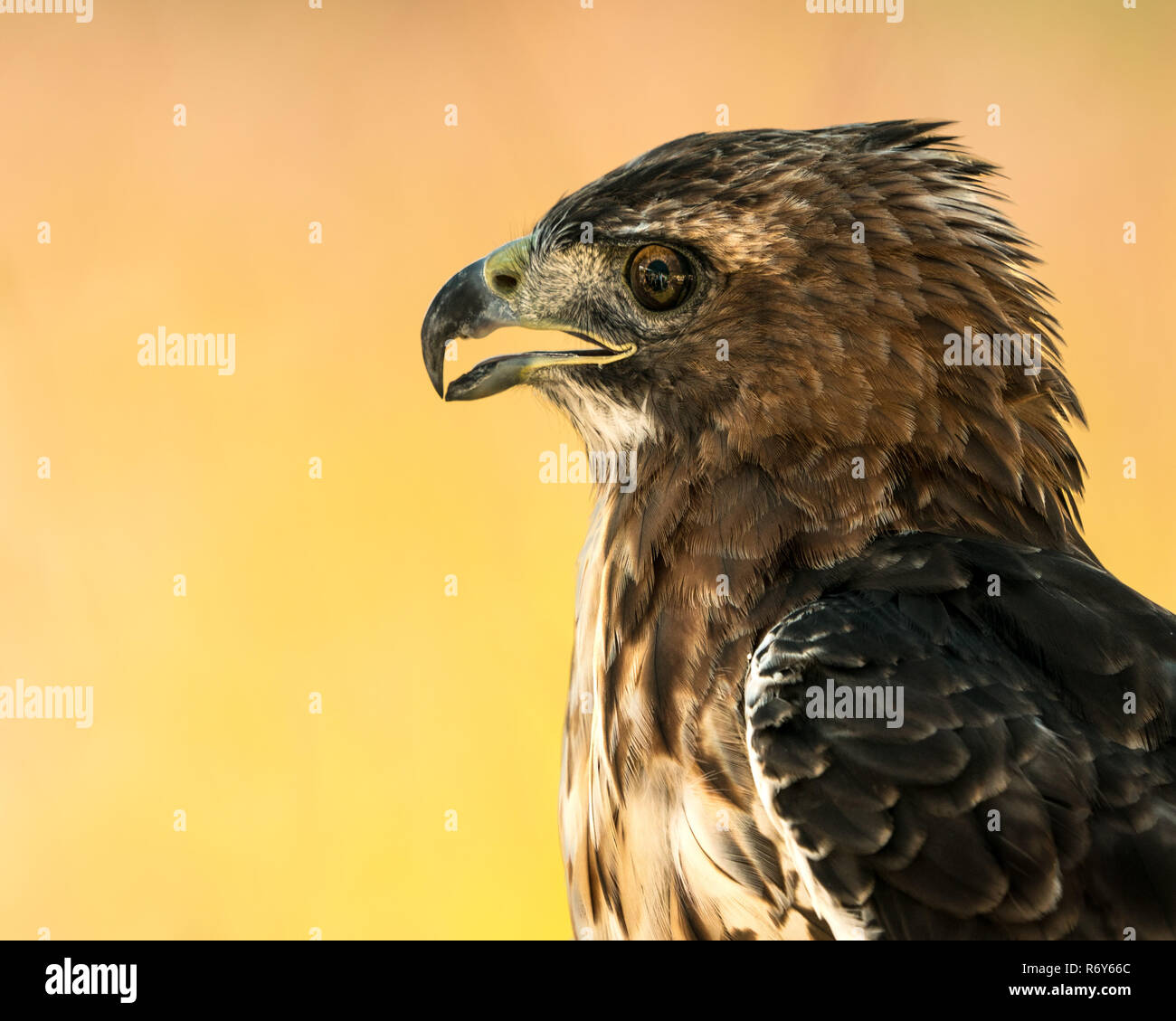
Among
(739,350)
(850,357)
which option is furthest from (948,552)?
(739,350)

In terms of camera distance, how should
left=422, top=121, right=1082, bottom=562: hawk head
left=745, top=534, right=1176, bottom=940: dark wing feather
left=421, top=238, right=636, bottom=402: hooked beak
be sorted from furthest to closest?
left=421, top=238, right=636, bottom=402: hooked beak < left=422, top=121, right=1082, bottom=562: hawk head < left=745, top=534, right=1176, bottom=940: dark wing feather

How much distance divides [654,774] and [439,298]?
912 mm

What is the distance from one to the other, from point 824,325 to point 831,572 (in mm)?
391

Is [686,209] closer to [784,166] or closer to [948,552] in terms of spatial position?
[784,166]

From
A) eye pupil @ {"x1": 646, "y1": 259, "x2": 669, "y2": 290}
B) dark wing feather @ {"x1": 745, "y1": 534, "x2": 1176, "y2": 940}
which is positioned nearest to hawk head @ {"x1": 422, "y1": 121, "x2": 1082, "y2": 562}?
eye pupil @ {"x1": 646, "y1": 259, "x2": 669, "y2": 290}

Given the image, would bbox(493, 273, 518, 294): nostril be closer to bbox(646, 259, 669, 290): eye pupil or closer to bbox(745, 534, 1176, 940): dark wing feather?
bbox(646, 259, 669, 290): eye pupil

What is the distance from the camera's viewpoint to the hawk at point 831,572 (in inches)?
54.2

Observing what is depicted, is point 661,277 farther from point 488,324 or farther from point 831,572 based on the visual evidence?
point 831,572

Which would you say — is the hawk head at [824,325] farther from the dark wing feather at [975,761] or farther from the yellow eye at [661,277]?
the dark wing feather at [975,761]

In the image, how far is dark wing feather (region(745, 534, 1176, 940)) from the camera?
1.34 meters

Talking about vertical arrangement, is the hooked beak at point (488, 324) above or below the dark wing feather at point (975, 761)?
above

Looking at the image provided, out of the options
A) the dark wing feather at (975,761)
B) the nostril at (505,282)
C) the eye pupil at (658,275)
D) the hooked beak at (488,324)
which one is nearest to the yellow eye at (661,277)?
the eye pupil at (658,275)

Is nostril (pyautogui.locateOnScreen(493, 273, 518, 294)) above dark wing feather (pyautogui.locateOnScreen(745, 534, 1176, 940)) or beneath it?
above

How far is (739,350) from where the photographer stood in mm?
1801
